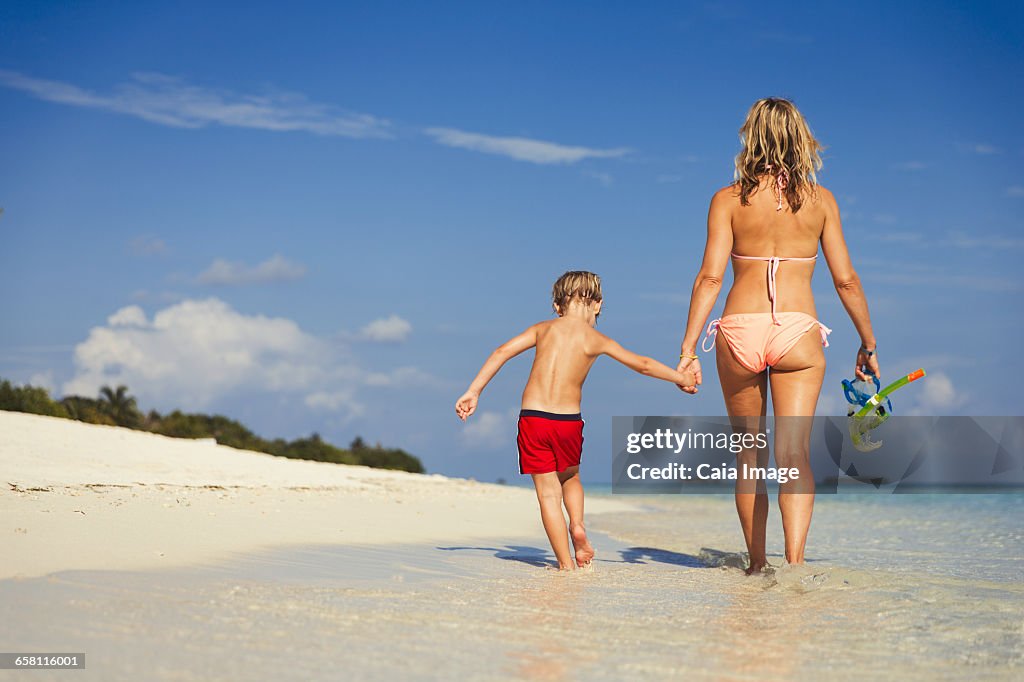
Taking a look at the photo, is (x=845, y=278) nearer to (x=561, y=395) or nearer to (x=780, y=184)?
(x=780, y=184)

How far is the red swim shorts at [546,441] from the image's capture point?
5.64 metres

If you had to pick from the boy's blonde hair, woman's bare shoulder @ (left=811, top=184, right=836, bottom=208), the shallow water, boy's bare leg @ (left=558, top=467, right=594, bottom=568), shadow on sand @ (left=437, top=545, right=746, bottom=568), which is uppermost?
woman's bare shoulder @ (left=811, top=184, right=836, bottom=208)

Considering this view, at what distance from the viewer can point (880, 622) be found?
3922 mm

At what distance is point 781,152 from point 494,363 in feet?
6.72

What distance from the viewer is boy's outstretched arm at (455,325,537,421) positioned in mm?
5754

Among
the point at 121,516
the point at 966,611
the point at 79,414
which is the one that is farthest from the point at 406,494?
the point at 79,414

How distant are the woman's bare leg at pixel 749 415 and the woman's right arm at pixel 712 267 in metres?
0.16

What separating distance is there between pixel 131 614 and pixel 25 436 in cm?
936

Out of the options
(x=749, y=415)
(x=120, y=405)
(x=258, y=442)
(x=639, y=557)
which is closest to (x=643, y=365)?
(x=749, y=415)

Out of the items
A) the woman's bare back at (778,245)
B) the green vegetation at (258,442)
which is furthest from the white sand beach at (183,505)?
the green vegetation at (258,442)

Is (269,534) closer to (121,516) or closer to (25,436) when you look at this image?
(121,516)

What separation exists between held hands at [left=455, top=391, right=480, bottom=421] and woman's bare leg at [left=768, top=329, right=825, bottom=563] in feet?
5.63

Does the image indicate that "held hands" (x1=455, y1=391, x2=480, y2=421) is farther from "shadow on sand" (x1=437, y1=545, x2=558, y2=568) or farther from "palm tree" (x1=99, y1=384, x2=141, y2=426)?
"palm tree" (x1=99, y1=384, x2=141, y2=426)

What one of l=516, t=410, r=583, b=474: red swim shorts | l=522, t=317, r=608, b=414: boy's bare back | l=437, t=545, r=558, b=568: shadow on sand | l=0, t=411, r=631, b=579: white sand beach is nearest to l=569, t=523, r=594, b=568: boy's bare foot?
l=437, t=545, r=558, b=568: shadow on sand
